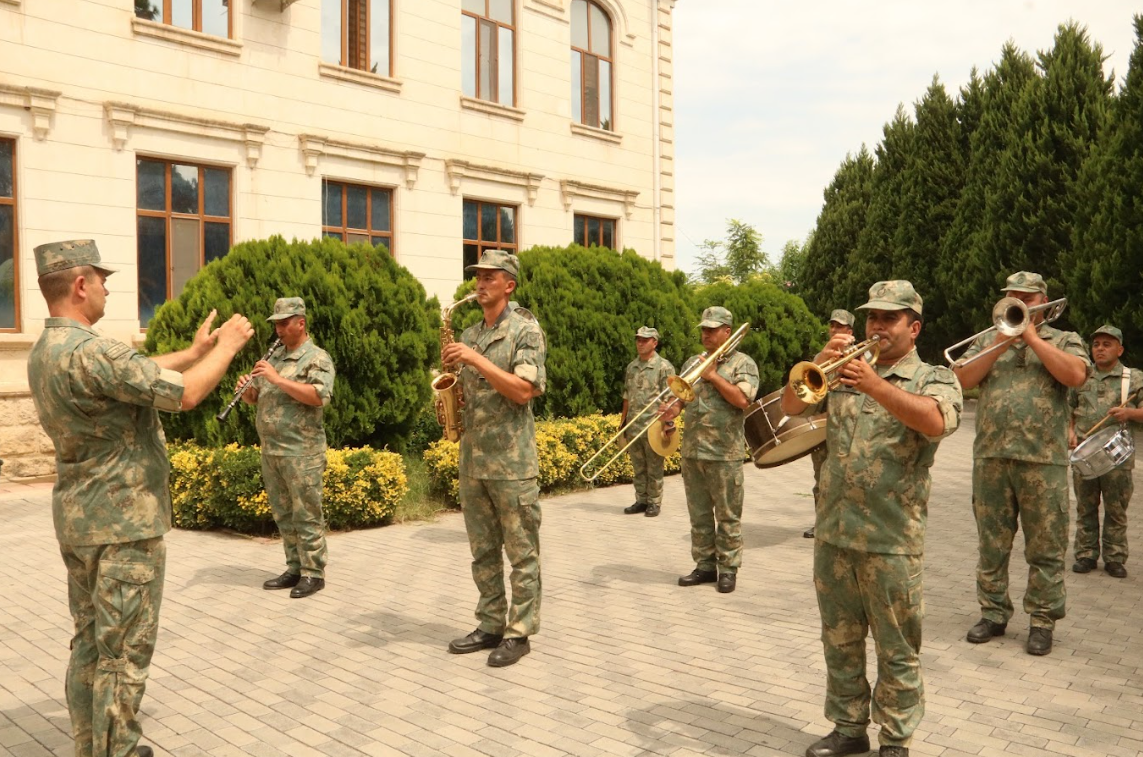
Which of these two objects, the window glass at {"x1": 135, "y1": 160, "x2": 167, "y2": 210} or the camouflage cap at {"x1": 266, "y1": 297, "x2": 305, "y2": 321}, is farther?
the window glass at {"x1": 135, "y1": 160, "x2": 167, "y2": 210}

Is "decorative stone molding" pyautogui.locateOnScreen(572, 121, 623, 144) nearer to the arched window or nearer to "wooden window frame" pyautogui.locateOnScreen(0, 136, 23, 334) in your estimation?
the arched window

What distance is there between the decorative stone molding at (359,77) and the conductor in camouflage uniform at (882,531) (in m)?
13.8

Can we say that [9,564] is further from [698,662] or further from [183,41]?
[183,41]

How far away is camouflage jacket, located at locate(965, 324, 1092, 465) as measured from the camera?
6.16 m

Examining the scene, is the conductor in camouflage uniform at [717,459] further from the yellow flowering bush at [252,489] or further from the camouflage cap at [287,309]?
the yellow flowering bush at [252,489]

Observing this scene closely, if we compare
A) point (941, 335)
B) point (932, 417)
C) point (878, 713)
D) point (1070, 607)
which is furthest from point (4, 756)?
point (941, 335)

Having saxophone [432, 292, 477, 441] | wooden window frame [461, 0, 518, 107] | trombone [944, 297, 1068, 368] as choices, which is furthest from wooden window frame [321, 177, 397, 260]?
trombone [944, 297, 1068, 368]

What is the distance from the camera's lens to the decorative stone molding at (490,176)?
717 inches

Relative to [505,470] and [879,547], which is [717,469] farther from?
[879,547]

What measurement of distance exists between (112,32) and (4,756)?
39.5ft

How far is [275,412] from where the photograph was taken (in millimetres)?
7750

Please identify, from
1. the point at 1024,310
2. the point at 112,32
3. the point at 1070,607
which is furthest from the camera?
the point at 112,32

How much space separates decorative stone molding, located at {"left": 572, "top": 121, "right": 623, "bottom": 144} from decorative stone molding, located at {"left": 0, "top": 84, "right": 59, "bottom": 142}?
34.3ft

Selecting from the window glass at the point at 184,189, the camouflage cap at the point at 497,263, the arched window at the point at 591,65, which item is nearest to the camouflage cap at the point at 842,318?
the camouflage cap at the point at 497,263
